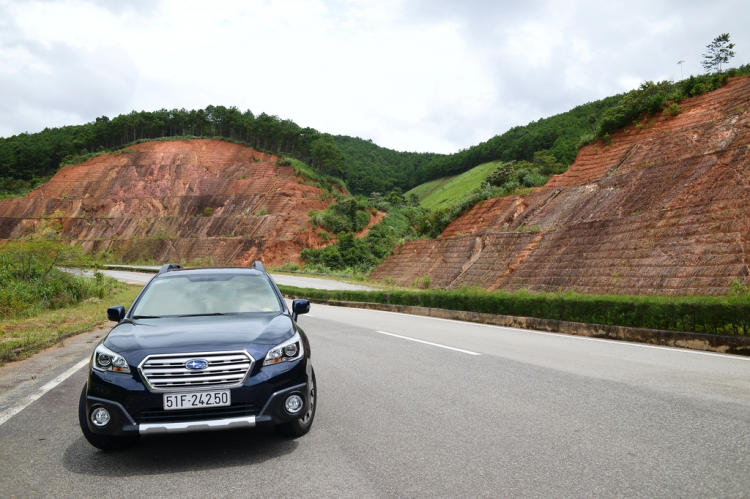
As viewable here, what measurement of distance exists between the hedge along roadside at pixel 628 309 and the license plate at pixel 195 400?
10.0 meters

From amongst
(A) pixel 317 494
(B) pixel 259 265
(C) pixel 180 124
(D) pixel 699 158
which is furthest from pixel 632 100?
(C) pixel 180 124

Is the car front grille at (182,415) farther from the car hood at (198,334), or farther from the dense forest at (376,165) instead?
the dense forest at (376,165)

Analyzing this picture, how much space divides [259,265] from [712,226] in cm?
1950

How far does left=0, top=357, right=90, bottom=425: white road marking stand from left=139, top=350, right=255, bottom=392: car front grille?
2510mm

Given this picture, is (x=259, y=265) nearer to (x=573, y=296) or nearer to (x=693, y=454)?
(x=693, y=454)

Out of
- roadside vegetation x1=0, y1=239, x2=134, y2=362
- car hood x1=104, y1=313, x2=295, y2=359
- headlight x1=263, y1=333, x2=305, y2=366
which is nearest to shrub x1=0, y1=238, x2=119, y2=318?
roadside vegetation x1=0, y1=239, x2=134, y2=362

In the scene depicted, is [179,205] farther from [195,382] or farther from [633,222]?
[195,382]

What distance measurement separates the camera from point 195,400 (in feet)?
14.1

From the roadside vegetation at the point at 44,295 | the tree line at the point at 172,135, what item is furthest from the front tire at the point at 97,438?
the tree line at the point at 172,135

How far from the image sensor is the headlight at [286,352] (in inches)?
181

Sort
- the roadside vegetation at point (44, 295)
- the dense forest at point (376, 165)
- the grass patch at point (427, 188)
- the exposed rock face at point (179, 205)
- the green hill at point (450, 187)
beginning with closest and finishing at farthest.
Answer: the roadside vegetation at point (44, 295) → the exposed rock face at point (179, 205) → the green hill at point (450, 187) → the grass patch at point (427, 188) → the dense forest at point (376, 165)

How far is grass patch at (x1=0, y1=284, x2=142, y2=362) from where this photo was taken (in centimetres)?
1086

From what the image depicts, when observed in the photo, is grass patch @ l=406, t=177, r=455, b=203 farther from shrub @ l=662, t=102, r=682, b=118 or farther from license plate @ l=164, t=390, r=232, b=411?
license plate @ l=164, t=390, r=232, b=411

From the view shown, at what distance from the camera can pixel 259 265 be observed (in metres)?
7.03
